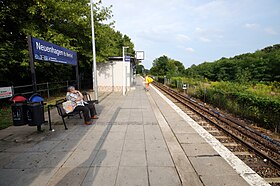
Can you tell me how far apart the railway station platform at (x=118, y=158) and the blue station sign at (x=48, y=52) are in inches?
92.3

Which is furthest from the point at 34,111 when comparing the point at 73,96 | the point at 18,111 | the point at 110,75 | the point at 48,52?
the point at 110,75

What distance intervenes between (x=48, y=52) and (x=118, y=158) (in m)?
4.29

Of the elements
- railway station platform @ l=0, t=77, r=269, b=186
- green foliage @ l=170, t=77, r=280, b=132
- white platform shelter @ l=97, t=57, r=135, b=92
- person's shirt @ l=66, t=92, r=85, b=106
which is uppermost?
white platform shelter @ l=97, t=57, r=135, b=92

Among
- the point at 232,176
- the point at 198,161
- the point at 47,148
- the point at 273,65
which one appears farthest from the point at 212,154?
the point at 273,65

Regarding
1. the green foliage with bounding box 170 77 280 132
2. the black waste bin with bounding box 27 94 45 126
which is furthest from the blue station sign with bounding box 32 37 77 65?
the green foliage with bounding box 170 77 280 132

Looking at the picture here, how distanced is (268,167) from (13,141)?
6152 mm

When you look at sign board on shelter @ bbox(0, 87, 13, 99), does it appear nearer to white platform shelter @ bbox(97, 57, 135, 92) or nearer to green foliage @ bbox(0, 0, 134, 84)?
green foliage @ bbox(0, 0, 134, 84)

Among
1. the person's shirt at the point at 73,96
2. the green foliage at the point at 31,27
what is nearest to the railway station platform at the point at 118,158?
the person's shirt at the point at 73,96

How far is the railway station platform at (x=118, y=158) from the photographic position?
273cm

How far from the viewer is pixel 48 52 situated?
5.39m

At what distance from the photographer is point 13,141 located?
4.34 metres

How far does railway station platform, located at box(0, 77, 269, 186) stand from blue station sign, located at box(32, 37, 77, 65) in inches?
92.3

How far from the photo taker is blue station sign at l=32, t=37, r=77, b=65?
15.5ft

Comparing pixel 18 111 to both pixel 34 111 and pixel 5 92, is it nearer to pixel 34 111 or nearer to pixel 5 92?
pixel 34 111
